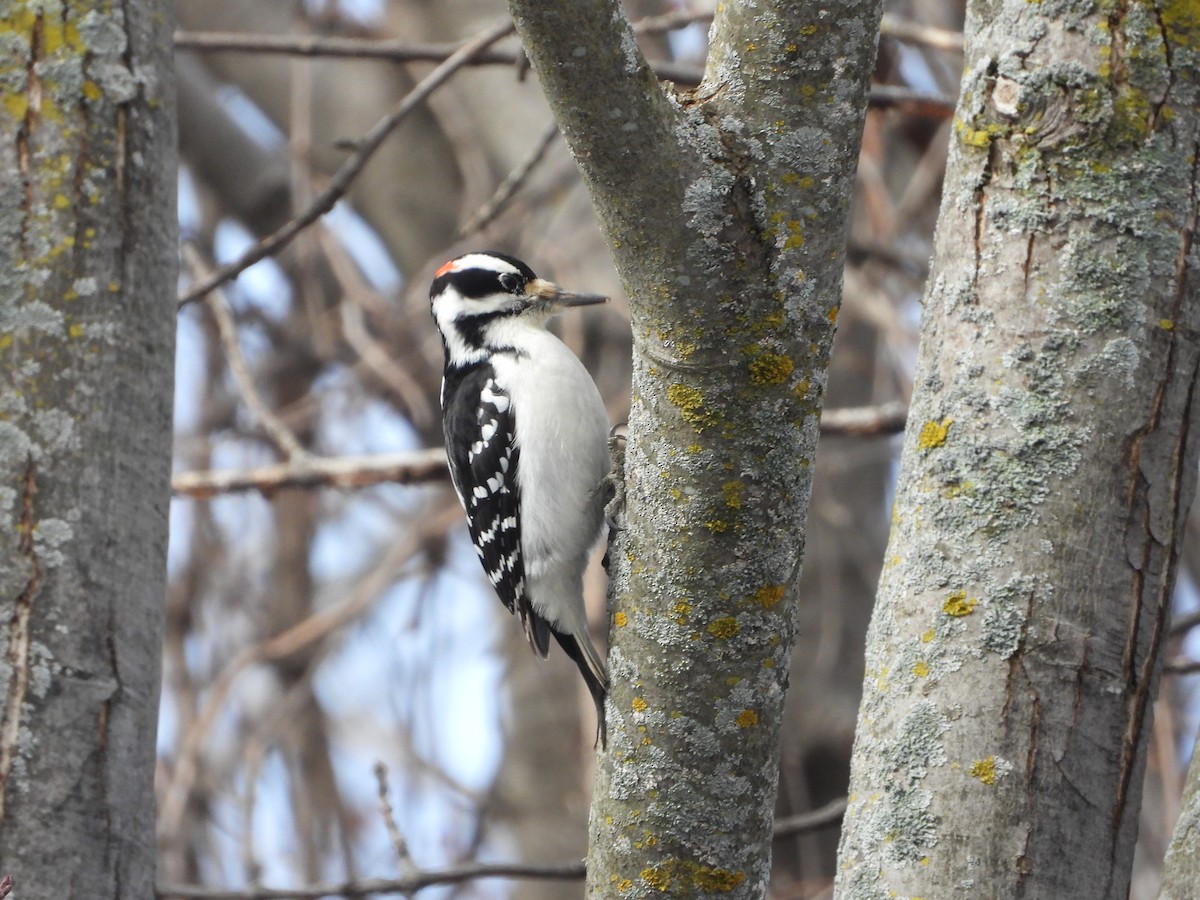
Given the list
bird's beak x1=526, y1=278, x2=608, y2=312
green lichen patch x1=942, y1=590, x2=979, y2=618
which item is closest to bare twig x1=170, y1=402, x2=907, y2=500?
bird's beak x1=526, y1=278, x2=608, y2=312

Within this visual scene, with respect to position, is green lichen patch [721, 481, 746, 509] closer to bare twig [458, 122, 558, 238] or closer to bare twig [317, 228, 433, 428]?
bare twig [458, 122, 558, 238]

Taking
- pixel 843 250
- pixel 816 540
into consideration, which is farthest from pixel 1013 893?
pixel 816 540

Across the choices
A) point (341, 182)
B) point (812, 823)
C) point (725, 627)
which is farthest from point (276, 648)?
point (725, 627)

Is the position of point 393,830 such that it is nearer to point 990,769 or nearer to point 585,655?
point 585,655

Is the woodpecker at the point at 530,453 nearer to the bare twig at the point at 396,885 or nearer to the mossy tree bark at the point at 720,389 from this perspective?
the bare twig at the point at 396,885

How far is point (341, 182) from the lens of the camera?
10.5 feet

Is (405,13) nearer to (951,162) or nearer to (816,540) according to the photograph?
(816,540)

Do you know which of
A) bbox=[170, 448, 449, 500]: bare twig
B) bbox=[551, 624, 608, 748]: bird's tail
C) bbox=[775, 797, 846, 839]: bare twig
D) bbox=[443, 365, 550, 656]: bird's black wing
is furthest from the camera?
bbox=[443, 365, 550, 656]: bird's black wing

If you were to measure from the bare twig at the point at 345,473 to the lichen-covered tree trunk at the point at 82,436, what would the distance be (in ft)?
4.30

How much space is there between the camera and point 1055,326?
6.36ft

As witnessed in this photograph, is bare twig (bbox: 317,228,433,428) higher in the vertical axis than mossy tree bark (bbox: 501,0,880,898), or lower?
higher

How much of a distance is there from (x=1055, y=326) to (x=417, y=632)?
19.8ft

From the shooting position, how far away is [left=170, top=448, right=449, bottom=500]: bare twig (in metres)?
3.89

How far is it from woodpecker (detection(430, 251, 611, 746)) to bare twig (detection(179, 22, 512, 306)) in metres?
0.90
